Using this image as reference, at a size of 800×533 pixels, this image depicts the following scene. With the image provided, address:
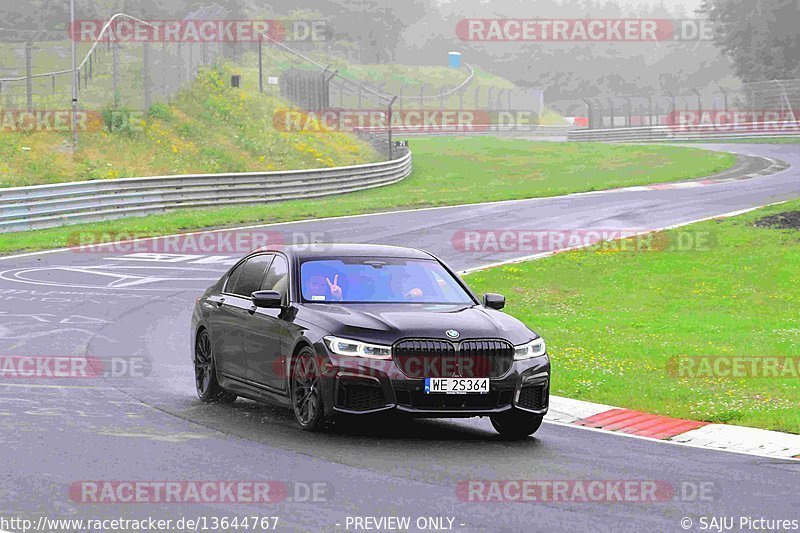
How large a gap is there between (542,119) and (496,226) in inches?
3248

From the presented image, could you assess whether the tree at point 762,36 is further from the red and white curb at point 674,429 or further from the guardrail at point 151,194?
→ the red and white curb at point 674,429

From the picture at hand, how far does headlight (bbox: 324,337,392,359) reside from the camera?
10.3 meters

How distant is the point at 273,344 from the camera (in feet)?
37.3

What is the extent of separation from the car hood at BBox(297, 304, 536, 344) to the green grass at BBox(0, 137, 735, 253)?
18525 millimetres

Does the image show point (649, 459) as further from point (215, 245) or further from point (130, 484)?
point (215, 245)

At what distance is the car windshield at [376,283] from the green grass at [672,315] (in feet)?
6.74

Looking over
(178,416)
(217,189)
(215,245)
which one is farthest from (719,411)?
(217,189)

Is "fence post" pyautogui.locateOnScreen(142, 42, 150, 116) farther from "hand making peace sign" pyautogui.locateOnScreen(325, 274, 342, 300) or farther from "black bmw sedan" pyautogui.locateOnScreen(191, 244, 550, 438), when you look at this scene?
"hand making peace sign" pyautogui.locateOnScreen(325, 274, 342, 300)

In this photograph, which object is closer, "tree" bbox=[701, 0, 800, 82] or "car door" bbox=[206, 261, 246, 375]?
"car door" bbox=[206, 261, 246, 375]

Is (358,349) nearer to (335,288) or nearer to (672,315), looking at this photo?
(335,288)

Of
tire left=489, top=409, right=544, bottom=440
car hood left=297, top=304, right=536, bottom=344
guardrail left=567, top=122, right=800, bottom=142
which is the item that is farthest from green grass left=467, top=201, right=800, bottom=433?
guardrail left=567, top=122, right=800, bottom=142

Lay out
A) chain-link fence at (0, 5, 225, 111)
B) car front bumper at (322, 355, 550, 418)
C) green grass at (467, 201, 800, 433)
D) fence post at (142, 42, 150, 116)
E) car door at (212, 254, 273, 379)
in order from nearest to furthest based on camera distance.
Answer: car front bumper at (322, 355, 550, 418) → car door at (212, 254, 273, 379) → green grass at (467, 201, 800, 433) → fence post at (142, 42, 150, 116) → chain-link fence at (0, 5, 225, 111)

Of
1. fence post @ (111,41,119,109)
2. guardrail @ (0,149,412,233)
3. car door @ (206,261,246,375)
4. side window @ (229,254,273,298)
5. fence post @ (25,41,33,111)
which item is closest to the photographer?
car door @ (206,261,246,375)

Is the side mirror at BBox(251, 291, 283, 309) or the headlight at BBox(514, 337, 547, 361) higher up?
the side mirror at BBox(251, 291, 283, 309)
